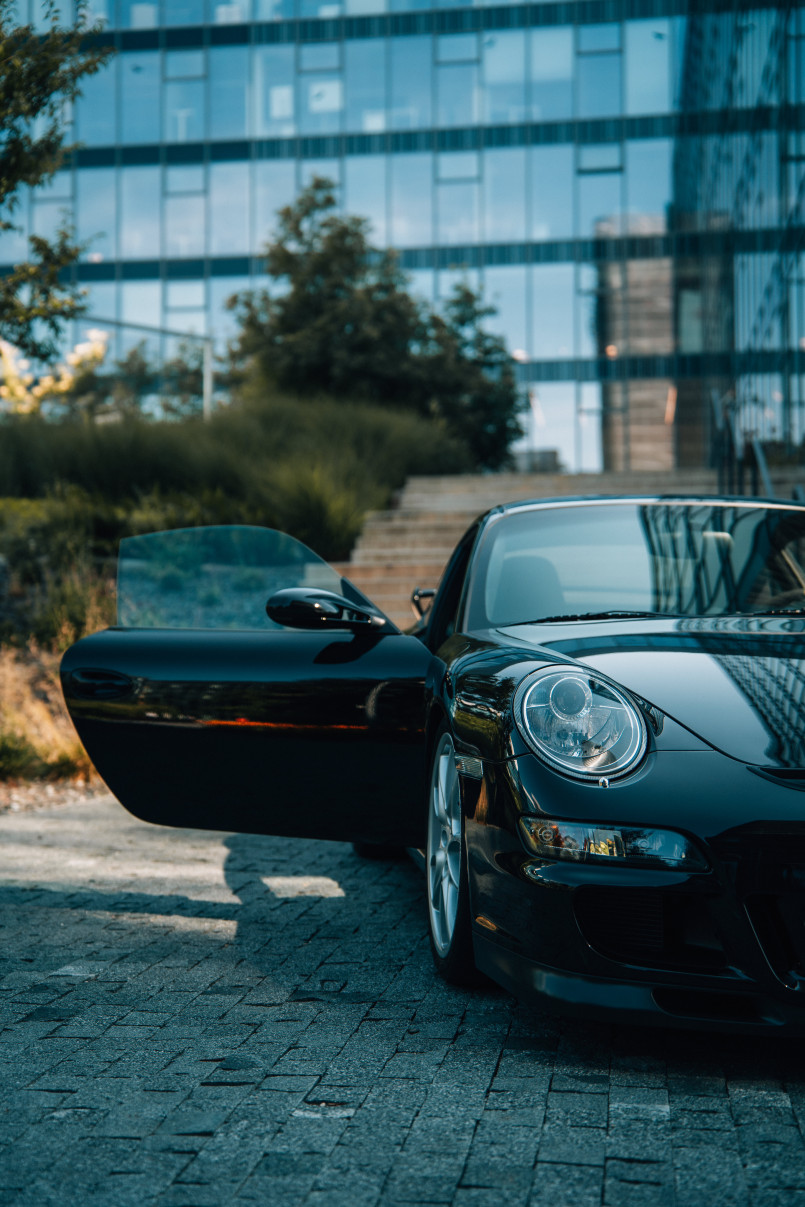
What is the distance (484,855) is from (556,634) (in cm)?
63

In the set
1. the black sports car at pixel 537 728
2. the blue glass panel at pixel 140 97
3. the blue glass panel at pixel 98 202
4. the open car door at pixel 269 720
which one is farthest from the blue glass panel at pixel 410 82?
the open car door at pixel 269 720

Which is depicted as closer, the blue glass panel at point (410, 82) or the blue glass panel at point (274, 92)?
the blue glass panel at point (410, 82)

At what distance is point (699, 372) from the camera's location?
103ft

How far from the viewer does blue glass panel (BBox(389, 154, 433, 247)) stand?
107 feet

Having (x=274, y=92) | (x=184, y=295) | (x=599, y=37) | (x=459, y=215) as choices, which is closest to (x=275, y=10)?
(x=274, y=92)

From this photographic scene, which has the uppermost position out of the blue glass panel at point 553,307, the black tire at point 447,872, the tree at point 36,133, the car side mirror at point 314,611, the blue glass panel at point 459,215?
the blue glass panel at point 459,215

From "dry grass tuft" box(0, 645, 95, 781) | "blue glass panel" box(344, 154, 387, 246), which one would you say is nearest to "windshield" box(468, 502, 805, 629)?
"dry grass tuft" box(0, 645, 95, 781)

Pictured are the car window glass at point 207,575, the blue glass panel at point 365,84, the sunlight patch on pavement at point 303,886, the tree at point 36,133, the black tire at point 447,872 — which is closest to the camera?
the black tire at point 447,872

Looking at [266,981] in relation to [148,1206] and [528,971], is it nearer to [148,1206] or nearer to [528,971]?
[528,971]

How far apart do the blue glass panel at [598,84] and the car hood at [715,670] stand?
3173 cm

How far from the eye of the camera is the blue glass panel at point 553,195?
32.1m

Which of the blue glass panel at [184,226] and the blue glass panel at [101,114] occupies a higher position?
the blue glass panel at [101,114]

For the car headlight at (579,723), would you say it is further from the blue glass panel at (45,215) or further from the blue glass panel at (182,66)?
the blue glass panel at (182,66)

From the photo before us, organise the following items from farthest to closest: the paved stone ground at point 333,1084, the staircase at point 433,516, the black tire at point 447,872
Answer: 1. the staircase at point 433,516
2. the black tire at point 447,872
3. the paved stone ground at point 333,1084
